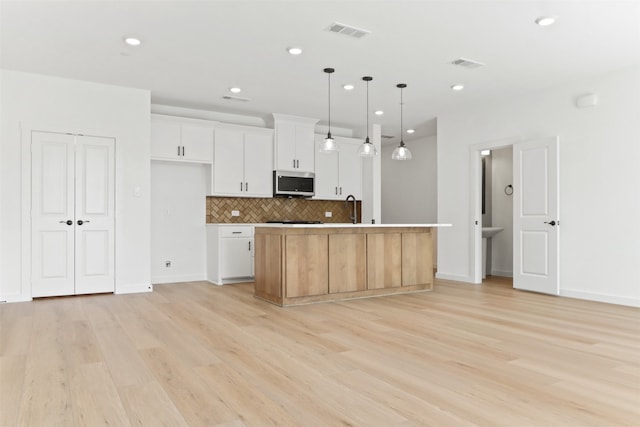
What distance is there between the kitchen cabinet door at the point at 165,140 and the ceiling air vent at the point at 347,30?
3440 mm

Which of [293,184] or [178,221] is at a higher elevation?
[293,184]

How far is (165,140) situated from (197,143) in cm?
48

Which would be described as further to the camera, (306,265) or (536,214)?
(536,214)

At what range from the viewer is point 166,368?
2.83m

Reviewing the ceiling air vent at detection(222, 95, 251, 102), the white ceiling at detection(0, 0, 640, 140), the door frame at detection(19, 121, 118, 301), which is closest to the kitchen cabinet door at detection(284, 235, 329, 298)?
the white ceiling at detection(0, 0, 640, 140)

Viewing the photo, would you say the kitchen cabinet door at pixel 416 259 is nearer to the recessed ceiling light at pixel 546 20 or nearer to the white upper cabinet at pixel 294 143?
the white upper cabinet at pixel 294 143

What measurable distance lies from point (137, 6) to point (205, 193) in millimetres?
3744

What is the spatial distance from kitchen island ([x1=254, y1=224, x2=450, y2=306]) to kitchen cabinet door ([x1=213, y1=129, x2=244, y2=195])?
1837 mm

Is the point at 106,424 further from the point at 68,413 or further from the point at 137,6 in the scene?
the point at 137,6

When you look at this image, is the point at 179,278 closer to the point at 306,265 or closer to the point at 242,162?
the point at 242,162

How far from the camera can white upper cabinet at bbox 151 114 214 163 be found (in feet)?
21.4

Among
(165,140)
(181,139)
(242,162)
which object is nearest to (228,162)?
(242,162)

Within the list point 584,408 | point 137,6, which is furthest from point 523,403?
point 137,6

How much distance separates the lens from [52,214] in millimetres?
5512
